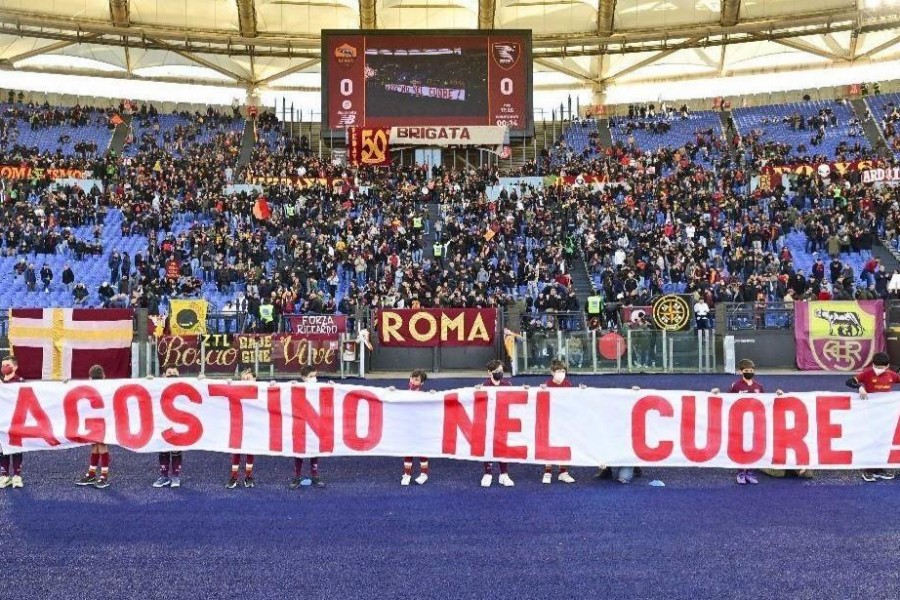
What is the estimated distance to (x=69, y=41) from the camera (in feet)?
163

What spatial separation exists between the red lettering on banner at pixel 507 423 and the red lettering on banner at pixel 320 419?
2329 millimetres

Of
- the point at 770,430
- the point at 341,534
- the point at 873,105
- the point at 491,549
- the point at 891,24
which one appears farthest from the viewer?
the point at 873,105

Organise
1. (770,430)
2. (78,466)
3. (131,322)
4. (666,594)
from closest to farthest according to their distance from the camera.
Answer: (666,594)
(770,430)
(78,466)
(131,322)

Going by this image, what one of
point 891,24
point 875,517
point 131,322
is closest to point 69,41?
point 131,322

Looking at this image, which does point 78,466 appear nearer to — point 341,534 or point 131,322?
point 341,534

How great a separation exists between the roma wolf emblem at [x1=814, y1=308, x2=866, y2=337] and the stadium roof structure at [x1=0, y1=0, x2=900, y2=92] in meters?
28.5

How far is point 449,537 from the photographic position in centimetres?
916

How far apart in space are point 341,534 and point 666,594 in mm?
3626

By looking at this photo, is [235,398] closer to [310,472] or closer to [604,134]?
[310,472]

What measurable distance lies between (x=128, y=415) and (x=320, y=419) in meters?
2.71

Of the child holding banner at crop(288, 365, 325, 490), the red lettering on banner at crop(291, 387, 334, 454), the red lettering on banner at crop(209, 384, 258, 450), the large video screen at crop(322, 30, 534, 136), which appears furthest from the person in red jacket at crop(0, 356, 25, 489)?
the large video screen at crop(322, 30, 534, 136)

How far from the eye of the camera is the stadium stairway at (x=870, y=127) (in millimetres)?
47469

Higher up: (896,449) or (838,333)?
(838,333)

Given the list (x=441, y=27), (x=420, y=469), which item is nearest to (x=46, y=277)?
(x=420, y=469)
